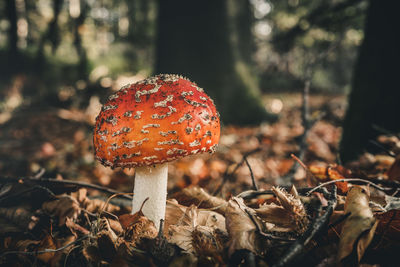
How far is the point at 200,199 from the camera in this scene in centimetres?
164

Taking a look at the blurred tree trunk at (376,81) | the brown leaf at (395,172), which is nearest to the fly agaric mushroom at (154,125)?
the brown leaf at (395,172)

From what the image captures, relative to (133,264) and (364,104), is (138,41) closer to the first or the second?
(364,104)

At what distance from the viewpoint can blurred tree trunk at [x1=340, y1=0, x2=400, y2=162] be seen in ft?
7.57

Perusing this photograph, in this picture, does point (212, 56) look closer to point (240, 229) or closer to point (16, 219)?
point (16, 219)

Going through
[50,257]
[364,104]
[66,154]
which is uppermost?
[364,104]

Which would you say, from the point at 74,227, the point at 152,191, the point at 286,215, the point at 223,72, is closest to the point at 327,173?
the point at 286,215

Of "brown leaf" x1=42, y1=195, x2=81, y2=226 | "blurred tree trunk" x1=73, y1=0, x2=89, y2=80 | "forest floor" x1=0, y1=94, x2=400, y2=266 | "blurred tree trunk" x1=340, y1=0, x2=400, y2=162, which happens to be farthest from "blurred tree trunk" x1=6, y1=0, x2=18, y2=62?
"blurred tree trunk" x1=340, y1=0, x2=400, y2=162

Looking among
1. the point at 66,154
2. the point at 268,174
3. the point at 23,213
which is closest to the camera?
the point at 23,213

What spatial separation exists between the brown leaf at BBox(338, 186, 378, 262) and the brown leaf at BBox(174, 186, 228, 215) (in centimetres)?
70

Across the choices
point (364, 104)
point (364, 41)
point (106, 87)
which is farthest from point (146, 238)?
point (106, 87)

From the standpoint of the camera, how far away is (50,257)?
128 centimetres

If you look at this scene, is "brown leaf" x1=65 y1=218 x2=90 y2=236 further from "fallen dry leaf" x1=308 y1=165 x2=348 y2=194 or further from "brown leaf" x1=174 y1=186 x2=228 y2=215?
"fallen dry leaf" x1=308 y1=165 x2=348 y2=194

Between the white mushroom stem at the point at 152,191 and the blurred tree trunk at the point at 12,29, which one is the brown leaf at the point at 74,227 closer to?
the white mushroom stem at the point at 152,191

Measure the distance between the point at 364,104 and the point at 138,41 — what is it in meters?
14.3
